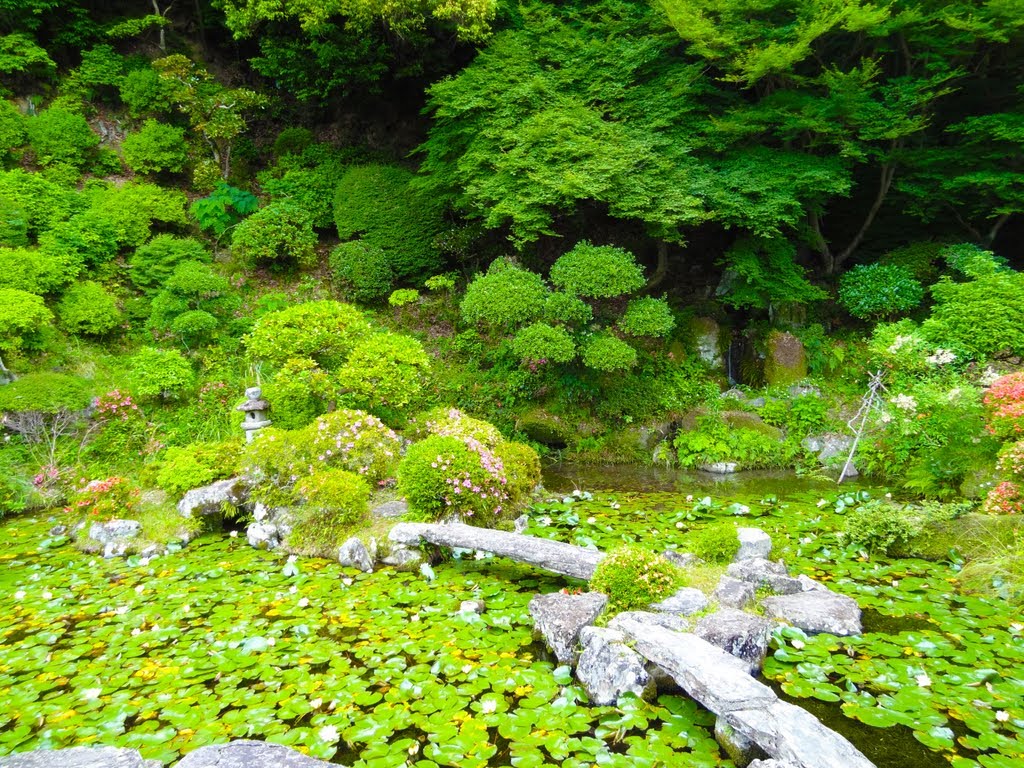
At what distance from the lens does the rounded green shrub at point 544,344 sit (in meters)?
8.58

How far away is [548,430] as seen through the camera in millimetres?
9680

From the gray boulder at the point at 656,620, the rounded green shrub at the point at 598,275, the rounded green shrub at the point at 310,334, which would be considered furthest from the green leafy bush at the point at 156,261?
the gray boulder at the point at 656,620

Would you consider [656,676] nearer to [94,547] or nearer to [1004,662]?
[1004,662]

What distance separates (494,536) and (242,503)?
129 inches

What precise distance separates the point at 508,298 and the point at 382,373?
8.41 feet

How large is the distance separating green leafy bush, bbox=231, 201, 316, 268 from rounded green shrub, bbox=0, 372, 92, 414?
4.67 m

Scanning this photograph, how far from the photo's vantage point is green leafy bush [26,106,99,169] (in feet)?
37.1

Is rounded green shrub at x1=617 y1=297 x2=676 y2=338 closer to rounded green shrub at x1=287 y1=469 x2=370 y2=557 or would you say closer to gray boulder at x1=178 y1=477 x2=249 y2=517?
rounded green shrub at x1=287 y1=469 x2=370 y2=557

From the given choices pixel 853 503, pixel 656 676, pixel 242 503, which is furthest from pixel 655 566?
pixel 242 503

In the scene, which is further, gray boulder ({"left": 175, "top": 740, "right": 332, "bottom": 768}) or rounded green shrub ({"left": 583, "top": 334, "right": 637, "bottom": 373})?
rounded green shrub ({"left": 583, "top": 334, "right": 637, "bottom": 373})

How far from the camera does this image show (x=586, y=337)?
30.1ft

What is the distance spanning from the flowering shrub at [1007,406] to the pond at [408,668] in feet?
5.37

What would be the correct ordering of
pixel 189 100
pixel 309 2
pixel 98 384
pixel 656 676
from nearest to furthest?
pixel 656 676, pixel 98 384, pixel 309 2, pixel 189 100

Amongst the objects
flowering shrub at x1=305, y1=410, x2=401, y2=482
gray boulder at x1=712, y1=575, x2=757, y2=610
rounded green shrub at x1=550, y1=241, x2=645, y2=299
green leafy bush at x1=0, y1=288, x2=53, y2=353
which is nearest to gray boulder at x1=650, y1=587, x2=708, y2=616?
gray boulder at x1=712, y1=575, x2=757, y2=610
